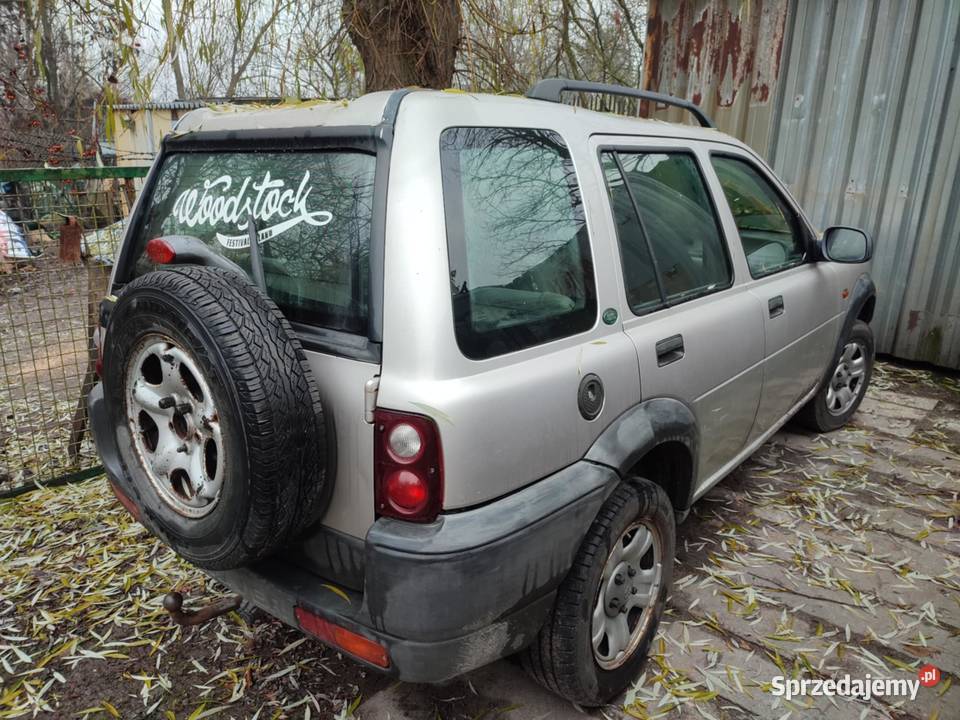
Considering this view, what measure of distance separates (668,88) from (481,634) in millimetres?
6528

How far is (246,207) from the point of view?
2.23 metres

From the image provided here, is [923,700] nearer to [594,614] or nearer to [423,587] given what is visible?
[594,614]

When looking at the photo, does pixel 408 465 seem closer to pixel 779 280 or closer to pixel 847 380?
pixel 779 280

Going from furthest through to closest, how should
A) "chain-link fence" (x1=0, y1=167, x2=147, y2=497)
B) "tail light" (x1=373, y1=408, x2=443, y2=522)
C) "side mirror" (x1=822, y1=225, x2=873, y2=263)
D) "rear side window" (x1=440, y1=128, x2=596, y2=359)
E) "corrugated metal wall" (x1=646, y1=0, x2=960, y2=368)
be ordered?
"corrugated metal wall" (x1=646, y1=0, x2=960, y2=368) → "chain-link fence" (x1=0, y1=167, x2=147, y2=497) → "side mirror" (x1=822, y1=225, x2=873, y2=263) → "rear side window" (x1=440, y1=128, x2=596, y2=359) → "tail light" (x1=373, y1=408, x2=443, y2=522)

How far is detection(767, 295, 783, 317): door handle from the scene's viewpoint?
3333 mm

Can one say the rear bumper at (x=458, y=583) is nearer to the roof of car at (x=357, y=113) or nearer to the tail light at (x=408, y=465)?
the tail light at (x=408, y=465)

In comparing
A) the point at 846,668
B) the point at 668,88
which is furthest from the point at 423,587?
the point at 668,88

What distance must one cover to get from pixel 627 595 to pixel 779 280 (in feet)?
6.30

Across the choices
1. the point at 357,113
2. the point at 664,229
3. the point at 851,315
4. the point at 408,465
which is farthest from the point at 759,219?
the point at 408,465

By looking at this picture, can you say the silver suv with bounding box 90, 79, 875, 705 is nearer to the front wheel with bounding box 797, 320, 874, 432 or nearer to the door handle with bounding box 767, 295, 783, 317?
the door handle with bounding box 767, 295, 783, 317

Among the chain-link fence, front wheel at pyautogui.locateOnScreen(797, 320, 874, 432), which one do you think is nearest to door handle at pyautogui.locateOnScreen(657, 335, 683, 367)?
front wheel at pyautogui.locateOnScreen(797, 320, 874, 432)

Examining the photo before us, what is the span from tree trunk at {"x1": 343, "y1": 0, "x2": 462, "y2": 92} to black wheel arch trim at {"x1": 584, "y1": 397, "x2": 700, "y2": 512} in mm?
2848

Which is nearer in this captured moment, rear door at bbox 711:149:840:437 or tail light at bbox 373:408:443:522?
tail light at bbox 373:408:443:522

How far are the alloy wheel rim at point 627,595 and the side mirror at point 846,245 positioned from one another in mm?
2153
